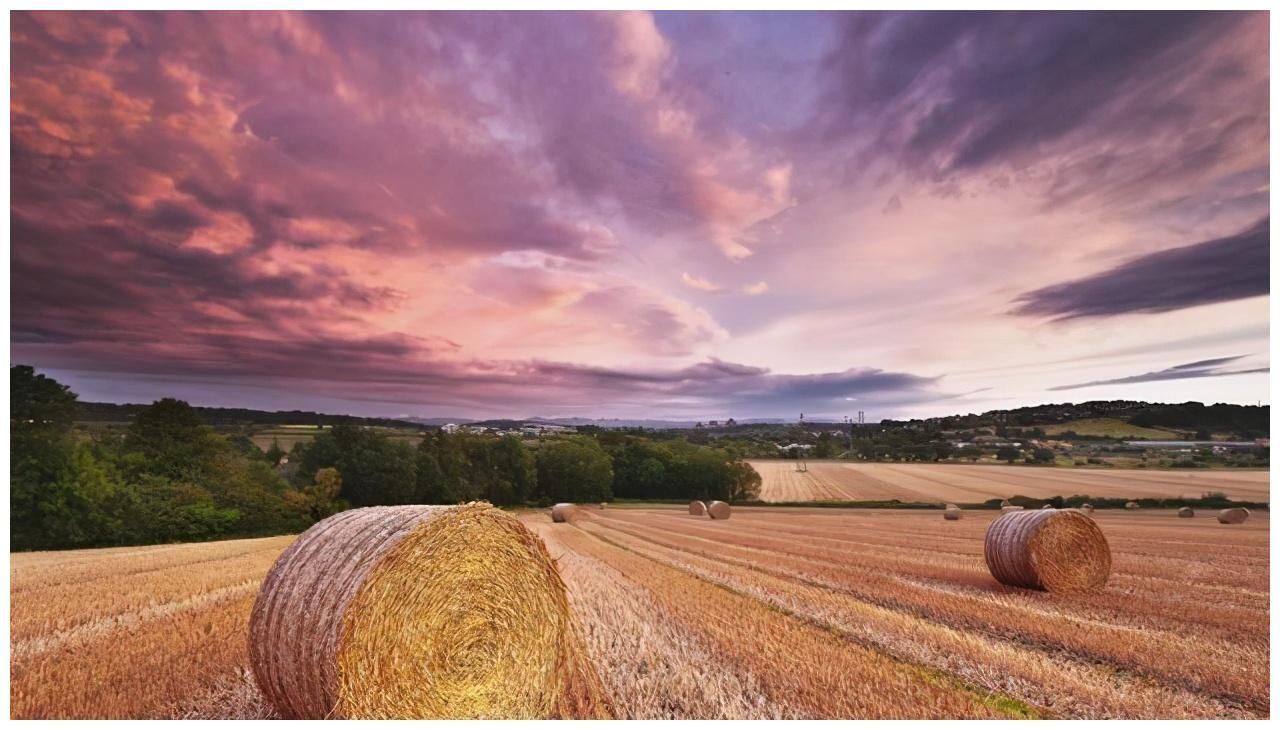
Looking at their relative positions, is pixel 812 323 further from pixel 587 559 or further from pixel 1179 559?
pixel 1179 559

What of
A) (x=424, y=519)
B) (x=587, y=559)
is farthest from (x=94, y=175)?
(x=587, y=559)

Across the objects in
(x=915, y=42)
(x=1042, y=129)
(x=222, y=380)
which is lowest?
(x=222, y=380)

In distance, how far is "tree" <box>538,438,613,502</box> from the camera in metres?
14.6

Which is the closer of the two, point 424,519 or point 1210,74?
point 424,519

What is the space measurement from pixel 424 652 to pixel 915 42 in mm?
5392

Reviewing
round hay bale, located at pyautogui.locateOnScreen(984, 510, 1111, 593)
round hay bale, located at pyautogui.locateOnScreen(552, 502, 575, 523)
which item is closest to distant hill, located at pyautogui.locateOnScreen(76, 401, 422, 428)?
round hay bale, located at pyautogui.locateOnScreen(552, 502, 575, 523)

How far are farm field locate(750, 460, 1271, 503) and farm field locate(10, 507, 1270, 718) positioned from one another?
2.28m

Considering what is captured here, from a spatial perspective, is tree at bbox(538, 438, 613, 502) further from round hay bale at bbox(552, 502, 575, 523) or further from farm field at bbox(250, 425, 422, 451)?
farm field at bbox(250, 425, 422, 451)

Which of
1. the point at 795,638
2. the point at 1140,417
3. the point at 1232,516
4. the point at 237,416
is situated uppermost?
the point at 1140,417

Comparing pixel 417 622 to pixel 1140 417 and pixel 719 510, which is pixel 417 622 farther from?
pixel 719 510

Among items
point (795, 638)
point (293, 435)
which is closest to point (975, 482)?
point (795, 638)

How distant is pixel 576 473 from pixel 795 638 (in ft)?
35.7

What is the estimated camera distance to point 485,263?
7.27 m

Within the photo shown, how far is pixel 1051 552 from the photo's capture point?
6.71m
